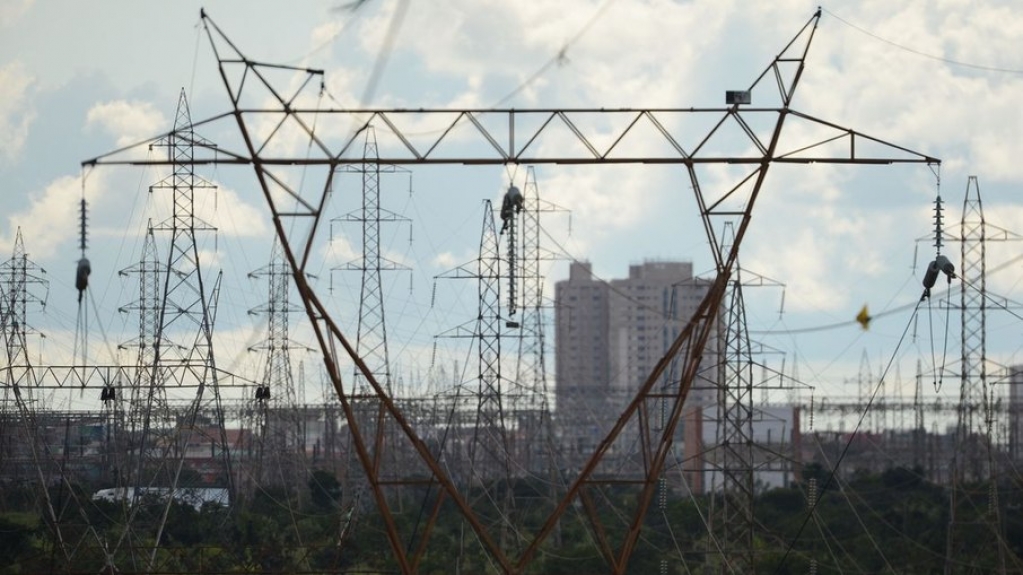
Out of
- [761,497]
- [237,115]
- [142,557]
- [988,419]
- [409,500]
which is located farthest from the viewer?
[409,500]

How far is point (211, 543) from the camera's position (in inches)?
1960

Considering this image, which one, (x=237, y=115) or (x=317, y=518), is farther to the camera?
(x=317, y=518)

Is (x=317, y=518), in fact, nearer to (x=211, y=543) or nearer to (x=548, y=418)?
(x=211, y=543)

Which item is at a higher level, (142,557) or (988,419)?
(988,419)

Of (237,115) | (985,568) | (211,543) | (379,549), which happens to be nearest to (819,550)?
(985,568)

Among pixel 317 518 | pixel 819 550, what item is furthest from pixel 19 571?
pixel 819 550

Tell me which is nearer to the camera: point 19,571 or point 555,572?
point 19,571

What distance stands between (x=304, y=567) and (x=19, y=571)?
8.01 meters

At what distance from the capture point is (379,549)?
49.6 meters

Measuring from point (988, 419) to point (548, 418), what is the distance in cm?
1215

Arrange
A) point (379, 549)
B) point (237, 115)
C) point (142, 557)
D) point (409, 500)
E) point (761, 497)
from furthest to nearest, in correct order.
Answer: point (409, 500)
point (761, 497)
point (379, 549)
point (142, 557)
point (237, 115)

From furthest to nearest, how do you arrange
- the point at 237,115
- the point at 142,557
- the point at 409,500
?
the point at 409,500, the point at 142,557, the point at 237,115

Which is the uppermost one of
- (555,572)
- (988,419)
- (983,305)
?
(983,305)

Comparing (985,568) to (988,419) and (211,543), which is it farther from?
(211,543)
